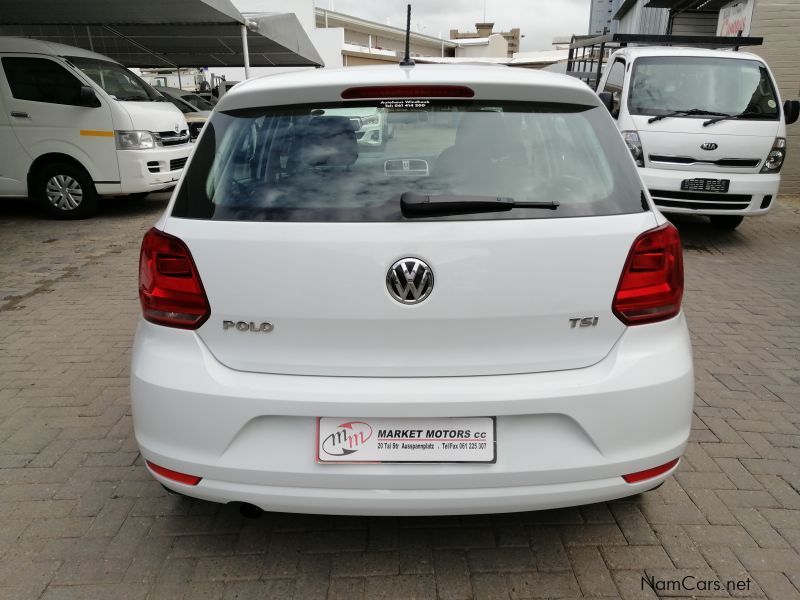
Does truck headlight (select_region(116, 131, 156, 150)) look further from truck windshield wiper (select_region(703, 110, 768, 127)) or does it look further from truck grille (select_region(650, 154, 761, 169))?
truck windshield wiper (select_region(703, 110, 768, 127))

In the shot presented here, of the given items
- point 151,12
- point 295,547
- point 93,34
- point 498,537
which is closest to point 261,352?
point 295,547

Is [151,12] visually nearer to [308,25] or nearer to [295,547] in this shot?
[295,547]

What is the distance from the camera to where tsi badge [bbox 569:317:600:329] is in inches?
78.4

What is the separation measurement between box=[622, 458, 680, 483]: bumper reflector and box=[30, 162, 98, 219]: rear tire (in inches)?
337

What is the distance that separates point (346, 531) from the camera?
2480mm

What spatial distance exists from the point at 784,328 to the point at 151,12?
1233cm

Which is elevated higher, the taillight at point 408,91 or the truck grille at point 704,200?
the taillight at point 408,91

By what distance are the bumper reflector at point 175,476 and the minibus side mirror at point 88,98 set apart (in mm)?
7646

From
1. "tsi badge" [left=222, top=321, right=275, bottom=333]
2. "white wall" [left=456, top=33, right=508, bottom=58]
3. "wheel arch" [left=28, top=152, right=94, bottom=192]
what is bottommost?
"wheel arch" [left=28, top=152, right=94, bottom=192]

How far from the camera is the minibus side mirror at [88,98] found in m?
8.36

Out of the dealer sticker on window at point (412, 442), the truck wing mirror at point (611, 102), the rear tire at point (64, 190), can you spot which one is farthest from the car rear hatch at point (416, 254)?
the rear tire at point (64, 190)

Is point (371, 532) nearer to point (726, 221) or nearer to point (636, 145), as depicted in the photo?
point (636, 145)

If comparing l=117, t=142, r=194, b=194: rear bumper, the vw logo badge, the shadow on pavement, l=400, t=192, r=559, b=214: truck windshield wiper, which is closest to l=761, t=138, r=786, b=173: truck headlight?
l=400, t=192, r=559, b=214: truck windshield wiper

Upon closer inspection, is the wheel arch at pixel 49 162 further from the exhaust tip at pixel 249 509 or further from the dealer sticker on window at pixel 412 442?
the dealer sticker on window at pixel 412 442
